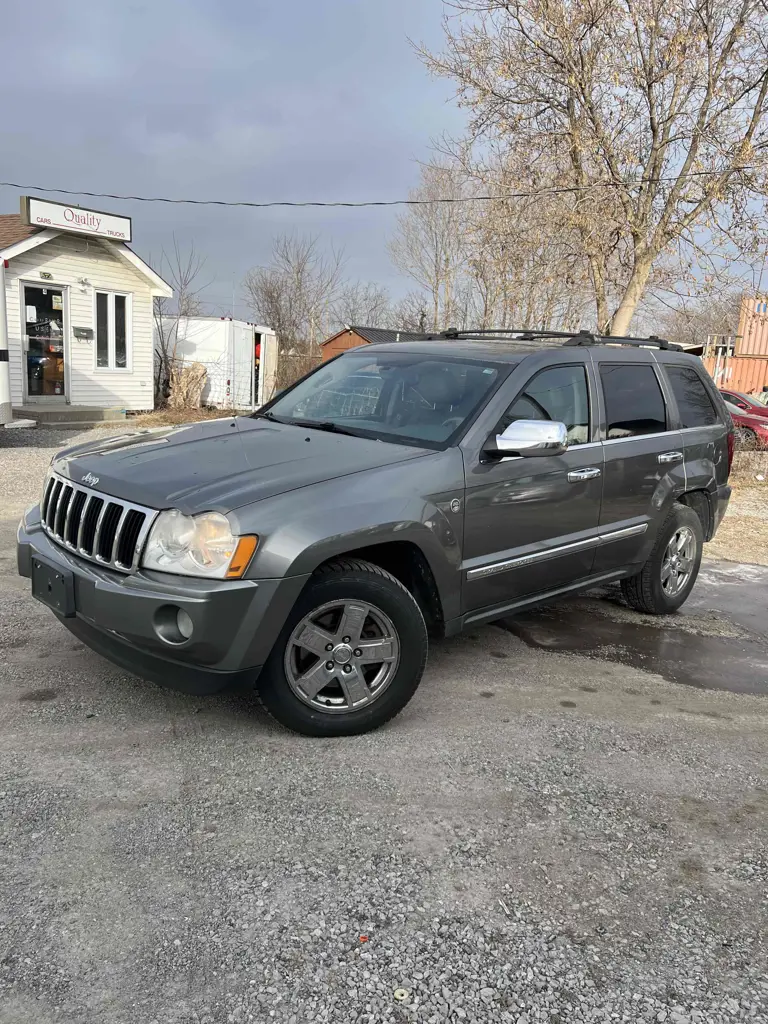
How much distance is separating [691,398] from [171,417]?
13.7 meters

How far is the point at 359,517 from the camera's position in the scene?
3.25 meters

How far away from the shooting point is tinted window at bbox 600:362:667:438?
470cm

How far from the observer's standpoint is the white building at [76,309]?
1510 cm

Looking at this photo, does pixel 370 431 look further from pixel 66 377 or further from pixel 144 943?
pixel 66 377

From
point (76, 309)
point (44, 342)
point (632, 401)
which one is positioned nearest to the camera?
point (632, 401)

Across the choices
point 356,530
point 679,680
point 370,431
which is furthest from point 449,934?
point 679,680

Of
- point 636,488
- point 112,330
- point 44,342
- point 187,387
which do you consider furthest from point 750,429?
point 44,342

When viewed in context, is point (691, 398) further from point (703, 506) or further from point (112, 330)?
point (112, 330)

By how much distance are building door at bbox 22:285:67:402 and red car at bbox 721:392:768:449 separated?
1424cm

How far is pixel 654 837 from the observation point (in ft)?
9.15

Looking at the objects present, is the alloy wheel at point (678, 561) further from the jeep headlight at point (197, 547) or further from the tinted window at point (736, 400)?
the tinted window at point (736, 400)

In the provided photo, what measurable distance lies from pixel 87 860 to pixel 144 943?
446mm

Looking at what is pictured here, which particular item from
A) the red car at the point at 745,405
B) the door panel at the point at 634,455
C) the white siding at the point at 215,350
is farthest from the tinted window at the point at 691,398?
the white siding at the point at 215,350

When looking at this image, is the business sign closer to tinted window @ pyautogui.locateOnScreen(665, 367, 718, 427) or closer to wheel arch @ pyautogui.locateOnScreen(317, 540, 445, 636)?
tinted window @ pyautogui.locateOnScreen(665, 367, 718, 427)
